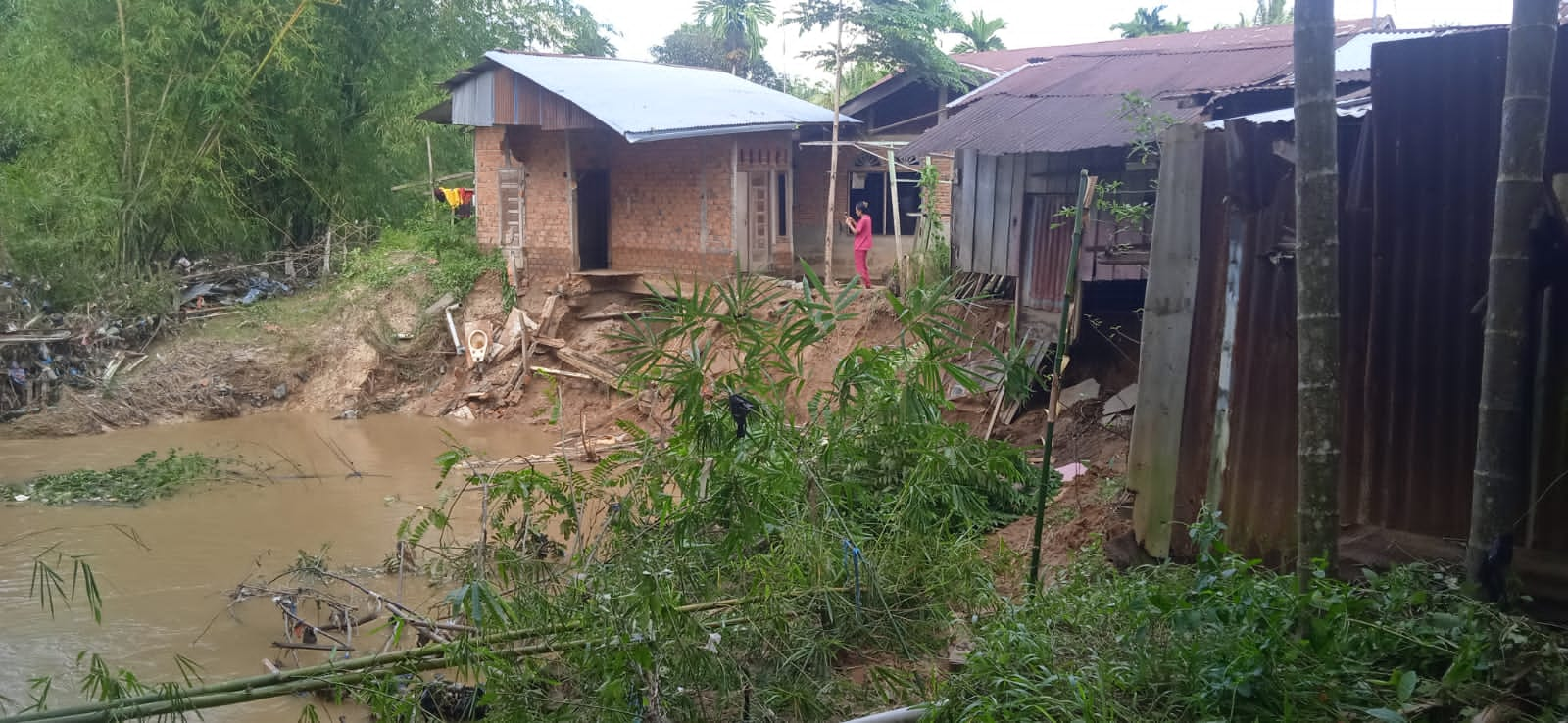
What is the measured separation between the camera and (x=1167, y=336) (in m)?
4.57

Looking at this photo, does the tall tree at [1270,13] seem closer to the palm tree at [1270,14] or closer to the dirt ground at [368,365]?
the palm tree at [1270,14]

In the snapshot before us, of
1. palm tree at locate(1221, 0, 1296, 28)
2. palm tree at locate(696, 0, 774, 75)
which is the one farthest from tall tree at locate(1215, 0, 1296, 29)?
palm tree at locate(696, 0, 774, 75)

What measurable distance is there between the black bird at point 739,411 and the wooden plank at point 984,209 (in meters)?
6.04

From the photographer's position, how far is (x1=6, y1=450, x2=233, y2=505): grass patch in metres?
10.3

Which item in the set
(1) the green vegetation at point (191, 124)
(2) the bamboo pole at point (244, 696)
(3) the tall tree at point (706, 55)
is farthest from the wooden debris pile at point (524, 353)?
(3) the tall tree at point (706, 55)

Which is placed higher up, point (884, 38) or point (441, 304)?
point (884, 38)

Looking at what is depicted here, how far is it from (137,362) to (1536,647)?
50.8 feet

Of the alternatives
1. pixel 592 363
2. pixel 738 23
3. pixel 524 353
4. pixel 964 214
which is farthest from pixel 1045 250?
pixel 738 23

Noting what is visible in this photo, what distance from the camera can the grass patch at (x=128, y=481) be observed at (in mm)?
10281

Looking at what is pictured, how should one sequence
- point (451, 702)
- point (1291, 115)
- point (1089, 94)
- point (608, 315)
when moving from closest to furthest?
1. point (1291, 115)
2. point (451, 702)
3. point (1089, 94)
4. point (608, 315)

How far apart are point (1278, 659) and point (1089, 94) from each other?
7.86 meters

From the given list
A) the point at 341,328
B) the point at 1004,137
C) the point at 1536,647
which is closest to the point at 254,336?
the point at 341,328

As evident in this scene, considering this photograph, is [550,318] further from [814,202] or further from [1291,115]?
[1291,115]

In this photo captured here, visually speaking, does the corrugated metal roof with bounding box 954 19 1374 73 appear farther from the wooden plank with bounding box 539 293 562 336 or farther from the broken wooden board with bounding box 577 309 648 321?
the wooden plank with bounding box 539 293 562 336
